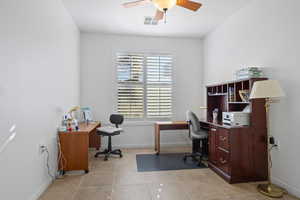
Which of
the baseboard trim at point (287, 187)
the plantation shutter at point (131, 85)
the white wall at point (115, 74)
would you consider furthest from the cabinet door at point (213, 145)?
the plantation shutter at point (131, 85)

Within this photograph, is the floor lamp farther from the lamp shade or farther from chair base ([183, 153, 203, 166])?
chair base ([183, 153, 203, 166])

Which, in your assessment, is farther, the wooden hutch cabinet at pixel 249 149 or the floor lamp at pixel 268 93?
the wooden hutch cabinet at pixel 249 149

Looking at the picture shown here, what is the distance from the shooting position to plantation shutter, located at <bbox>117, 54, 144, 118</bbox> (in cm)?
454

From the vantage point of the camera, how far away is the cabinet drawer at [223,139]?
8.65 feet

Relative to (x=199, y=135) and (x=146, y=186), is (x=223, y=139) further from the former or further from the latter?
(x=146, y=186)

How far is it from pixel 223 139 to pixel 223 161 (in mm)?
354

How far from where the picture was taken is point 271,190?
2285 millimetres

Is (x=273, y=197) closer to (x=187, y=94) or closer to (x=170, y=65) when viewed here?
(x=187, y=94)

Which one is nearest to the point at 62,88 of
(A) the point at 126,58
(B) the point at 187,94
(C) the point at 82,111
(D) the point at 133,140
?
(C) the point at 82,111

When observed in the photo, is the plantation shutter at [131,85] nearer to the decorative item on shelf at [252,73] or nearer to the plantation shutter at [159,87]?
the plantation shutter at [159,87]

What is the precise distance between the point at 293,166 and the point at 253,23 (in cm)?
232

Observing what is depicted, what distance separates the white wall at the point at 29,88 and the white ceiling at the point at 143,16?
0.54 meters

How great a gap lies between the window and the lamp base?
2.65m

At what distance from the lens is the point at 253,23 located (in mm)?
2982
